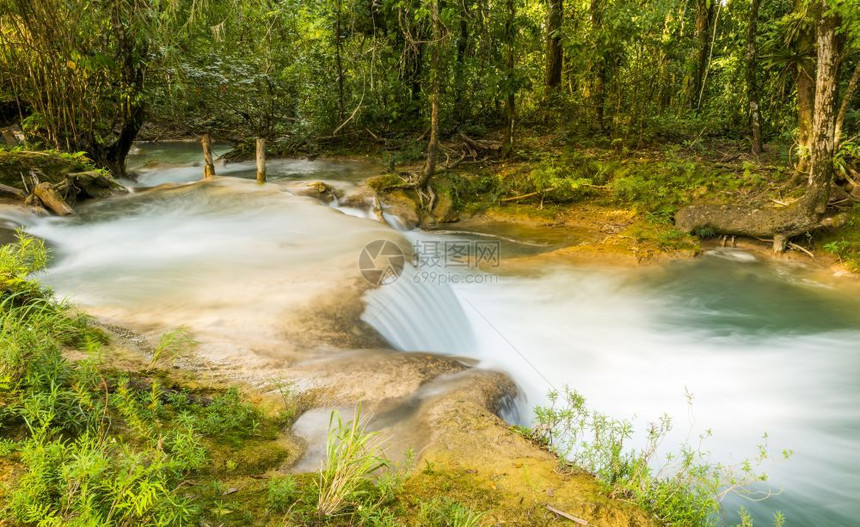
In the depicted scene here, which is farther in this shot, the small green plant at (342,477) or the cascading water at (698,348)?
the cascading water at (698,348)

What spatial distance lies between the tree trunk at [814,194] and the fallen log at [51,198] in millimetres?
10018

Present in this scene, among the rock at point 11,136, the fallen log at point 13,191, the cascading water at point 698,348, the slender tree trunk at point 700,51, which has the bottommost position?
the cascading water at point 698,348

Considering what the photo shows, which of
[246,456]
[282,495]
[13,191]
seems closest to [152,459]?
[246,456]

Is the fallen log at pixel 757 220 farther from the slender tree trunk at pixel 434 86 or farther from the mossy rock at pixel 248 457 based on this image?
the mossy rock at pixel 248 457

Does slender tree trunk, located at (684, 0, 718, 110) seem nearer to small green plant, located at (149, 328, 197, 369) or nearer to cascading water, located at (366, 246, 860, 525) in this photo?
cascading water, located at (366, 246, 860, 525)

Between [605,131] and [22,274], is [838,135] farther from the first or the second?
[22,274]

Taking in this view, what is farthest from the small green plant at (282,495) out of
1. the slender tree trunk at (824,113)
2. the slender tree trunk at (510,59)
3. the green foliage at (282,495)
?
the slender tree trunk at (510,59)

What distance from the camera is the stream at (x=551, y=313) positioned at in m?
4.34

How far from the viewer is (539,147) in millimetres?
11828

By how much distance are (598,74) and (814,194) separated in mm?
5433

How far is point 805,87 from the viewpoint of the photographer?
7.92m

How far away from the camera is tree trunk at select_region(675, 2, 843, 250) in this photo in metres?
6.73

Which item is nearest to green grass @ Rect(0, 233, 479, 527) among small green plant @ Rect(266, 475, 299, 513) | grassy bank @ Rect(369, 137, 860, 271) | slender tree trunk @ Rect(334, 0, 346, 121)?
small green plant @ Rect(266, 475, 299, 513)

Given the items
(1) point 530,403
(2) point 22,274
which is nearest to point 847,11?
(1) point 530,403
